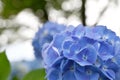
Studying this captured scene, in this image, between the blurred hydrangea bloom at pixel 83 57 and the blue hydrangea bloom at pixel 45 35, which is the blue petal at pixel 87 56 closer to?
the blurred hydrangea bloom at pixel 83 57

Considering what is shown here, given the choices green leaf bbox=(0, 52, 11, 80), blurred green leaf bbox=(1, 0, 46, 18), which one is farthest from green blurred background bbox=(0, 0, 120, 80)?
green leaf bbox=(0, 52, 11, 80)

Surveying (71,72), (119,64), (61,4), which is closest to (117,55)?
(119,64)

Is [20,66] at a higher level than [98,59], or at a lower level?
lower

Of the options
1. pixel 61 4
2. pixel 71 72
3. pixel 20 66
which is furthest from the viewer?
pixel 61 4

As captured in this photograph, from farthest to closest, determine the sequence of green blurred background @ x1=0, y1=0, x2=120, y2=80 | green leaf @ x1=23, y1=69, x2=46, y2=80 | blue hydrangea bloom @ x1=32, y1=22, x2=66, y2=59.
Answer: green blurred background @ x1=0, y1=0, x2=120, y2=80 < blue hydrangea bloom @ x1=32, y1=22, x2=66, y2=59 < green leaf @ x1=23, y1=69, x2=46, y2=80

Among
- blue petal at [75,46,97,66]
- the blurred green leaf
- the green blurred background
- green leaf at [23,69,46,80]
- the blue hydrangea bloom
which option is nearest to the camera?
blue petal at [75,46,97,66]

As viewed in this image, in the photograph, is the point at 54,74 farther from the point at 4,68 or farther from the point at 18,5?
the point at 18,5

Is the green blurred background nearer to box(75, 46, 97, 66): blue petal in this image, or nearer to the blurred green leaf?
the blurred green leaf

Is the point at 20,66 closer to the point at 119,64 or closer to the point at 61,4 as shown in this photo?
the point at 61,4
